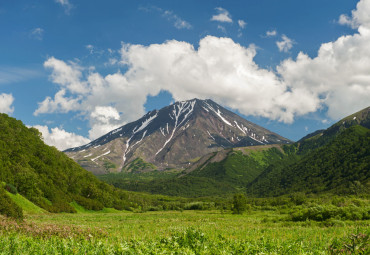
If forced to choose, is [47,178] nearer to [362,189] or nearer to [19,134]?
[19,134]

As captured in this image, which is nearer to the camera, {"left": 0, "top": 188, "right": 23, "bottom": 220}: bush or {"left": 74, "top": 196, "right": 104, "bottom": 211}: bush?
{"left": 0, "top": 188, "right": 23, "bottom": 220}: bush

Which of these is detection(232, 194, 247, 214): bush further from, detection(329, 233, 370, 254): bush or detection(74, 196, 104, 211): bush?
detection(329, 233, 370, 254): bush

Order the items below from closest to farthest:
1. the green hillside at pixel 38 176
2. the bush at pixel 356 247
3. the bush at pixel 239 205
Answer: the bush at pixel 356 247, the green hillside at pixel 38 176, the bush at pixel 239 205

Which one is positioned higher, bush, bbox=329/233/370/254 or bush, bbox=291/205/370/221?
bush, bbox=329/233/370/254

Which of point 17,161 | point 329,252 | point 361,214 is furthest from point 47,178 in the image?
point 329,252

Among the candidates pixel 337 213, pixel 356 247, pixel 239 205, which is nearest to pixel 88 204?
pixel 239 205

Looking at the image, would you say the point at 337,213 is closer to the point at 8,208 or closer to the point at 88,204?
the point at 8,208

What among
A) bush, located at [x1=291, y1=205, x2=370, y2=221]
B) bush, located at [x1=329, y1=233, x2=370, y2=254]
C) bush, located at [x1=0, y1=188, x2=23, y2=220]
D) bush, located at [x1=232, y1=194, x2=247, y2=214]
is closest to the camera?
bush, located at [x1=329, y1=233, x2=370, y2=254]

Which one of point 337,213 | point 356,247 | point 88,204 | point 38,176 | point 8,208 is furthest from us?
point 88,204

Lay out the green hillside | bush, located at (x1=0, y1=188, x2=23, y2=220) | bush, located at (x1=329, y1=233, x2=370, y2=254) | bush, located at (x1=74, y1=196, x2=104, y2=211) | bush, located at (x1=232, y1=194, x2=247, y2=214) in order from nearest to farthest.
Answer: bush, located at (x1=329, y1=233, x2=370, y2=254) → bush, located at (x1=0, y1=188, x2=23, y2=220) → the green hillside → bush, located at (x1=74, y1=196, x2=104, y2=211) → bush, located at (x1=232, y1=194, x2=247, y2=214)

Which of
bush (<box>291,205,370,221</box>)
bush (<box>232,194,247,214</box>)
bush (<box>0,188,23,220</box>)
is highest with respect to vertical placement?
bush (<box>0,188,23,220</box>)

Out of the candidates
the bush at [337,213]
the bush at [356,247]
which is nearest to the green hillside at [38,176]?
the bush at [337,213]

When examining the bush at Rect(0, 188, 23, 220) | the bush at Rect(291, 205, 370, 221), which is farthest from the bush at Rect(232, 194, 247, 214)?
the bush at Rect(0, 188, 23, 220)

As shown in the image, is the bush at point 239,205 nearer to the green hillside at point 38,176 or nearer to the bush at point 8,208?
the green hillside at point 38,176
